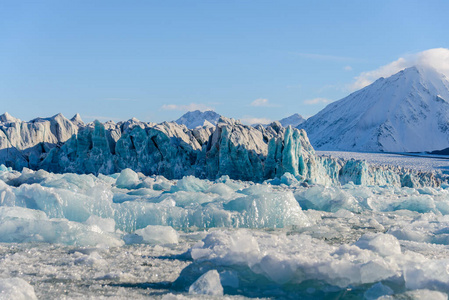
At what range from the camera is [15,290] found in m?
3.20

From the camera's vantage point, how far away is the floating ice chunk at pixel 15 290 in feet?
10.3

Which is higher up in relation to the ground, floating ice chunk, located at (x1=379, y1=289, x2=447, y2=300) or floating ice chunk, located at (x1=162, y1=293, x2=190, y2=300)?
floating ice chunk, located at (x1=379, y1=289, x2=447, y2=300)

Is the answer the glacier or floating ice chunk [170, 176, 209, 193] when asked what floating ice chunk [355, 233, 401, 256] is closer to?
the glacier

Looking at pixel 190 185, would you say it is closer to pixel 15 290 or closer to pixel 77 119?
pixel 15 290

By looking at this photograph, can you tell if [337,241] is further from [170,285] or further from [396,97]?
[396,97]

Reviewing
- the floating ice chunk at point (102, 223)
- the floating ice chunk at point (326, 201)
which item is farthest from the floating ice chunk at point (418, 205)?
the floating ice chunk at point (102, 223)

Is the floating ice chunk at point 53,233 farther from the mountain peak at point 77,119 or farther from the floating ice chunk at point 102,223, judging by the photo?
the mountain peak at point 77,119

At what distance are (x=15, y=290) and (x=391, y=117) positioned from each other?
11292 cm

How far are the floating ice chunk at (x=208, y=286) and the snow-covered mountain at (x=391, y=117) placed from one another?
95174 millimetres

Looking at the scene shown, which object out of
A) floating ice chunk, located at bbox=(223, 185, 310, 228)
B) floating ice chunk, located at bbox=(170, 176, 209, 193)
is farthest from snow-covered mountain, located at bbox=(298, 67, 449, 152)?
floating ice chunk, located at bbox=(223, 185, 310, 228)

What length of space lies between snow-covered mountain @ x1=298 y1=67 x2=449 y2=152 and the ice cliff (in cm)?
7440

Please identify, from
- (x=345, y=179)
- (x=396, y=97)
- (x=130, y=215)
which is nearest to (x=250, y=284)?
(x=130, y=215)

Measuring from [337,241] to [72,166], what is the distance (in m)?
20.2

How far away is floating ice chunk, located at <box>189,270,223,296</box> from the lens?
3564 mm
